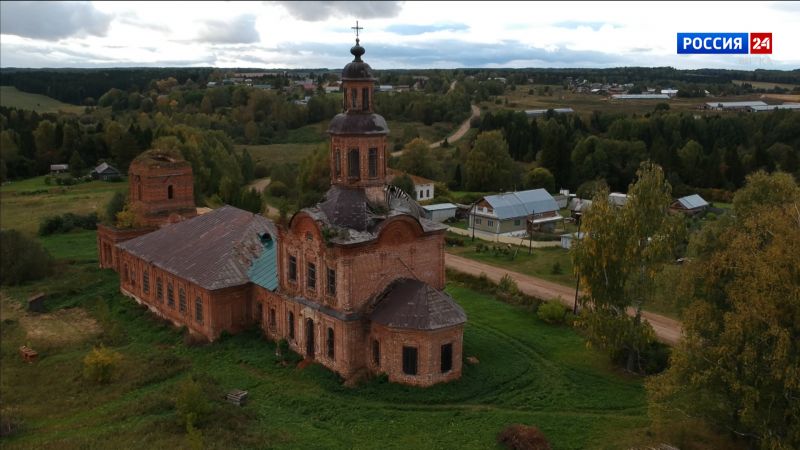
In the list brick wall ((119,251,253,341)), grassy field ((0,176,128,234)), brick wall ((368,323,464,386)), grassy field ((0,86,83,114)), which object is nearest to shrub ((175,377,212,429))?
brick wall ((368,323,464,386))

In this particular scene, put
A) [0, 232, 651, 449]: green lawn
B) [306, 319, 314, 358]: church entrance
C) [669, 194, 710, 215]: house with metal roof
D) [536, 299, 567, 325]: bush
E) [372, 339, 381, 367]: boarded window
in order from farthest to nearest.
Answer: [669, 194, 710, 215]: house with metal roof < [536, 299, 567, 325]: bush < [306, 319, 314, 358]: church entrance < [372, 339, 381, 367]: boarded window < [0, 232, 651, 449]: green lawn

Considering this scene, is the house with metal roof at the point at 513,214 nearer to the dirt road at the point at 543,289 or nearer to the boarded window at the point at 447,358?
the dirt road at the point at 543,289

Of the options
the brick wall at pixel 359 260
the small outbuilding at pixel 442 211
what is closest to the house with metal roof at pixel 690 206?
the small outbuilding at pixel 442 211

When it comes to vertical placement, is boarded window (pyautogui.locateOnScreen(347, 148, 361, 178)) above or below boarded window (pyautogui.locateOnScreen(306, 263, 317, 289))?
above

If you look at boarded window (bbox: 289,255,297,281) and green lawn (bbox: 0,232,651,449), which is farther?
boarded window (bbox: 289,255,297,281)

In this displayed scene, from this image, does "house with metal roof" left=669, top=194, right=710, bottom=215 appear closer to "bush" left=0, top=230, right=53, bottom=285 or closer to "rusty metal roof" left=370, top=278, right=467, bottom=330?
"rusty metal roof" left=370, top=278, right=467, bottom=330

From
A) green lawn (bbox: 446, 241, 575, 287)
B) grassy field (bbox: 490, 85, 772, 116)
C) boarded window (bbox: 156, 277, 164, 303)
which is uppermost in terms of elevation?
grassy field (bbox: 490, 85, 772, 116)

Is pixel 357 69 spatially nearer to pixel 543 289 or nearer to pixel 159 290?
pixel 159 290

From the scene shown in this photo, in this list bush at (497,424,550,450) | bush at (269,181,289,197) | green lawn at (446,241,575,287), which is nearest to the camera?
bush at (497,424,550,450)
